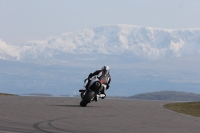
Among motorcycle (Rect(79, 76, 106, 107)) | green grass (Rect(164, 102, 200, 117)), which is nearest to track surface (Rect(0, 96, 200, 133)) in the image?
green grass (Rect(164, 102, 200, 117))

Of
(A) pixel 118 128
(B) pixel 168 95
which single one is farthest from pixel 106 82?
(B) pixel 168 95

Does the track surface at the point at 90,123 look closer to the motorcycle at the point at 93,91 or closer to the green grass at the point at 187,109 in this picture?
the green grass at the point at 187,109

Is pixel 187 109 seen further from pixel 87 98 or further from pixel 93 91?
pixel 87 98

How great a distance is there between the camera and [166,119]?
2459 cm

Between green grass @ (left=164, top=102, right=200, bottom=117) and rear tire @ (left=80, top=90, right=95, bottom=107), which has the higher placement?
rear tire @ (left=80, top=90, right=95, bottom=107)

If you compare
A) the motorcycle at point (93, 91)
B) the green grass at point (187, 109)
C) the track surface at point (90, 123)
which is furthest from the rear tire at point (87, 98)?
the track surface at point (90, 123)

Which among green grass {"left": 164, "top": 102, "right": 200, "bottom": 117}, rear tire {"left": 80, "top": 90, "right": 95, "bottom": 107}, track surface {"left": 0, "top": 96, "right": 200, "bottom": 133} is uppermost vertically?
rear tire {"left": 80, "top": 90, "right": 95, "bottom": 107}

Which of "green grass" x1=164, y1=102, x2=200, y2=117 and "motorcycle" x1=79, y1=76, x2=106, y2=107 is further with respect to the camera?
"motorcycle" x1=79, y1=76, x2=106, y2=107

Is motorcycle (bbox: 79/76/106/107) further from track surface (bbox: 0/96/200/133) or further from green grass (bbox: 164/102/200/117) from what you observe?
track surface (bbox: 0/96/200/133)

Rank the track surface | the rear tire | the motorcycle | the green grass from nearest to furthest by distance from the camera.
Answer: the track surface, the green grass, the rear tire, the motorcycle

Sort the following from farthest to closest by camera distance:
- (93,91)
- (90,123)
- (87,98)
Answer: (93,91)
(87,98)
(90,123)

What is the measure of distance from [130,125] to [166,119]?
3.66m

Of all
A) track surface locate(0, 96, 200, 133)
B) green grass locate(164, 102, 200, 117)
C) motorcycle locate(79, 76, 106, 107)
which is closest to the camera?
track surface locate(0, 96, 200, 133)

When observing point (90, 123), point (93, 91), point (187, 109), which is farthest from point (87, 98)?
point (90, 123)
